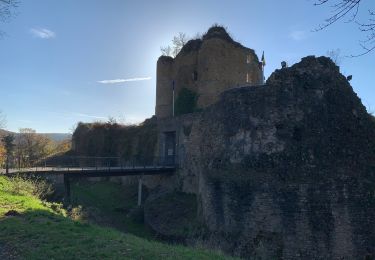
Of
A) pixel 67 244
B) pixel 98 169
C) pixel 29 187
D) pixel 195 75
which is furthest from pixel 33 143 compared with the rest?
pixel 67 244

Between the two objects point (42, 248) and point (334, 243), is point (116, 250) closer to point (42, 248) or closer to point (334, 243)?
point (42, 248)

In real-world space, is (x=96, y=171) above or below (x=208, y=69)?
below

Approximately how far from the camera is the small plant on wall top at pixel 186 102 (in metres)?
33.6

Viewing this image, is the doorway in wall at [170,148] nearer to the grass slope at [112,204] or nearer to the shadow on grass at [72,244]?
the grass slope at [112,204]

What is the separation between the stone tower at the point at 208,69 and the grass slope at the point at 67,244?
75.6 ft

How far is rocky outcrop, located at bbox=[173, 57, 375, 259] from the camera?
1255cm

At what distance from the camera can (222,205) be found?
1425cm

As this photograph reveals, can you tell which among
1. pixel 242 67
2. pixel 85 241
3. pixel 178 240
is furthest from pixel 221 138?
pixel 242 67

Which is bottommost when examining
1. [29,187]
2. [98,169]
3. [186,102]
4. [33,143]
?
[29,187]

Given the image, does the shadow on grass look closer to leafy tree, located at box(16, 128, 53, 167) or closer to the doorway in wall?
the doorway in wall

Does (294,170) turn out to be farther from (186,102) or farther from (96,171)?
(186,102)

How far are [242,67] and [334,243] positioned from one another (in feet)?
77.3

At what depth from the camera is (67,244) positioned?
26.2 ft

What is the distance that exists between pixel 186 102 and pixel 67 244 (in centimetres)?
2664
